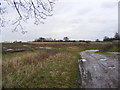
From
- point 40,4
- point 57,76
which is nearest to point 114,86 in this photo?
point 57,76

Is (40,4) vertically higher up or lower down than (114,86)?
higher up

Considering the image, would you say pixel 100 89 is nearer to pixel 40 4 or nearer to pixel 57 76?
pixel 57 76

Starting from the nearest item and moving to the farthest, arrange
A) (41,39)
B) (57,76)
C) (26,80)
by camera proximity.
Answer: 1. (26,80)
2. (57,76)
3. (41,39)

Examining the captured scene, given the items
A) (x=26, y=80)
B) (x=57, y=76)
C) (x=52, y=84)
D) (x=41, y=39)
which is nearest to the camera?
(x=52, y=84)

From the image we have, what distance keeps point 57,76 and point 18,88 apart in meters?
2.33

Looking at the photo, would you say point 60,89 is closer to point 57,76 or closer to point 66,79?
point 66,79

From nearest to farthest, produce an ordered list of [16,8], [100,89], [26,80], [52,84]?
[100,89], [16,8], [52,84], [26,80]

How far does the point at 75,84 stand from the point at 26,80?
2.30 metres

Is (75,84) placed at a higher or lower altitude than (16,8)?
lower

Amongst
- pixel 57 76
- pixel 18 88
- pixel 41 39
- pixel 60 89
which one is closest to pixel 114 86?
pixel 60 89

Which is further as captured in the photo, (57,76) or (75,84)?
(57,76)

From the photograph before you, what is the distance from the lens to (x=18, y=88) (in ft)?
20.9

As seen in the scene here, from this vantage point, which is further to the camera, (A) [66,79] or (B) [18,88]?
(A) [66,79]

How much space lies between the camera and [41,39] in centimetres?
8706
